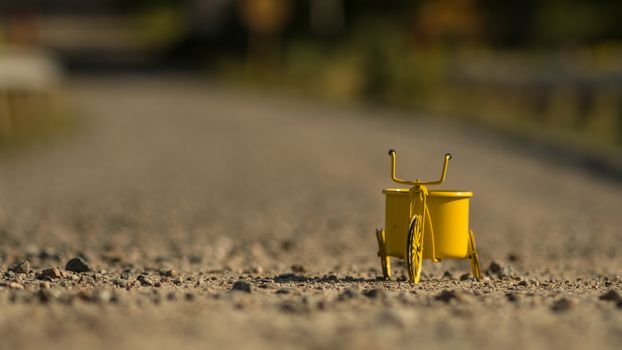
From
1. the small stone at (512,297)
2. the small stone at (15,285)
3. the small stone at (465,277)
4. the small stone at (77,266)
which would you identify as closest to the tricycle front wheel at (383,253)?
the small stone at (465,277)

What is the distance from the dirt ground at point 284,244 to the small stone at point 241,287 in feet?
0.03

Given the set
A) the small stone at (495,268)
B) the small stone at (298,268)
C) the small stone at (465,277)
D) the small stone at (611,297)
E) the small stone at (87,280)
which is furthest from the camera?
the small stone at (298,268)

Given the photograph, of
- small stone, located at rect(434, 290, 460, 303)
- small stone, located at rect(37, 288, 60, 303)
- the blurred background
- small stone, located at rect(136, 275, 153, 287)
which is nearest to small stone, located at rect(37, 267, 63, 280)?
small stone, located at rect(136, 275, 153, 287)

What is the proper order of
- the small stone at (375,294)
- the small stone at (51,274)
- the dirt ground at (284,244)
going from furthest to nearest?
the small stone at (51,274) → the small stone at (375,294) → the dirt ground at (284,244)

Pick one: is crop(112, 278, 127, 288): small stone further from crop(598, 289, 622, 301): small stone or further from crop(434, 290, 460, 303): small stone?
crop(598, 289, 622, 301): small stone

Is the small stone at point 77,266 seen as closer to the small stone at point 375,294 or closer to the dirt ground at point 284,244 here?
the dirt ground at point 284,244

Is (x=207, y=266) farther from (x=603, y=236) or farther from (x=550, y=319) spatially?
(x=603, y=236)

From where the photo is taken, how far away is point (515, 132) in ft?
70.5

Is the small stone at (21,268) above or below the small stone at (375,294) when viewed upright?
below

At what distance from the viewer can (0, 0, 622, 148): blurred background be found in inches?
923

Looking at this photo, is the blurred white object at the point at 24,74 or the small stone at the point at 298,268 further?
the blurred white object at the point at 24,74

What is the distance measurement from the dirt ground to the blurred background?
1.63 metres

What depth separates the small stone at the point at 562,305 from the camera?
493 cm

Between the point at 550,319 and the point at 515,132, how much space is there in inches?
673
